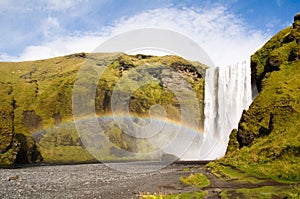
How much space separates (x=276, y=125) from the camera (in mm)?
38719

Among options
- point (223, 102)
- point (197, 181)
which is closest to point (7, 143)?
point (223, 102)

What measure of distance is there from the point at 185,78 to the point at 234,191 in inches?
6317

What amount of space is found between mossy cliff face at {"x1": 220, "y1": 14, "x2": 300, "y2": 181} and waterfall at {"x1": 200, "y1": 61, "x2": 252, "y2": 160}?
26.9 ft

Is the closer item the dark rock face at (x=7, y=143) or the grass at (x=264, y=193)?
the grass at (x=264, y=193)

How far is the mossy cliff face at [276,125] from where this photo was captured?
29.4 m

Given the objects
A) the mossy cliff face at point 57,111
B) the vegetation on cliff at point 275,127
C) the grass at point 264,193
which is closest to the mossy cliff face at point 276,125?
the vegetation on cliff at point 275,127

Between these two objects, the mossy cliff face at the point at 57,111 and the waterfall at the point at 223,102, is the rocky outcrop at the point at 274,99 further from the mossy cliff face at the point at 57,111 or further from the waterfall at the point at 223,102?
the mossy cliff face at the point at 57,111

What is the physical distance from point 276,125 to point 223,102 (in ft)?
130

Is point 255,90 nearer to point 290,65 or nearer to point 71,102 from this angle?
point 290,65

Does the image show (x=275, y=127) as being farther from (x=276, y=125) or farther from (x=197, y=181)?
(x=197, y=181)

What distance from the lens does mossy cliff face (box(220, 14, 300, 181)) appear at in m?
29.4

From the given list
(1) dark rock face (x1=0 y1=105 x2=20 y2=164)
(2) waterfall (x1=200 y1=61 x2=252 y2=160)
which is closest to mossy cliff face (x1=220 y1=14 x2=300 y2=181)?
(2) waterfall (x1=200 y1=61 x2=252 y2=160)

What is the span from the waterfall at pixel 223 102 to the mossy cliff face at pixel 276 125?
8.21 meters

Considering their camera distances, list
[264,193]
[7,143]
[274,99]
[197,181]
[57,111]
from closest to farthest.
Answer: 1. [264,193]
2. [197,181]
3. [274,99]
4. [7,143]
5. [57,111]
